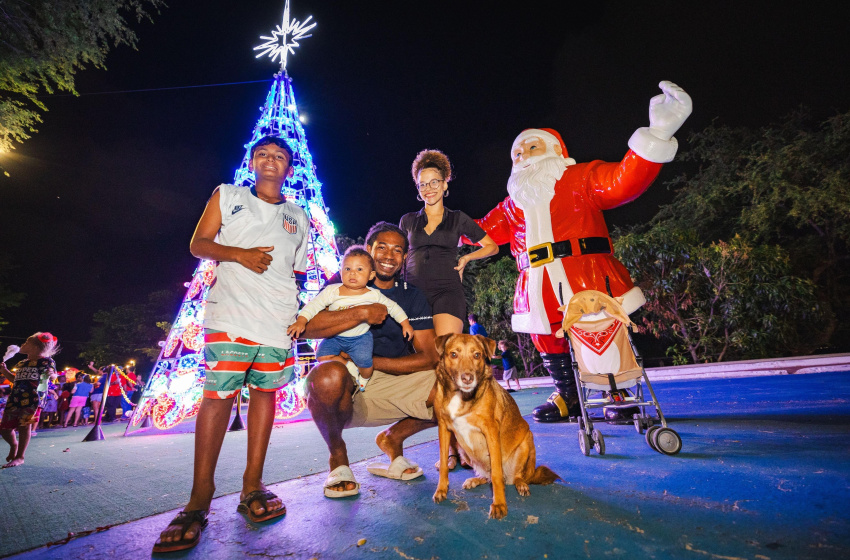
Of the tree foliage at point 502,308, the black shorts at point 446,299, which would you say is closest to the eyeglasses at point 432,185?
the black shorts at point 446,299

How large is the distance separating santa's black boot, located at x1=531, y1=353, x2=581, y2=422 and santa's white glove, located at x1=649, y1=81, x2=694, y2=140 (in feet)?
7.40

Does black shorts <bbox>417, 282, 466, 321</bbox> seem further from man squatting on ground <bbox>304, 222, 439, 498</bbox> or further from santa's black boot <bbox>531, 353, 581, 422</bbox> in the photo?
santa's black boot <bbox>531, 353, 581, 422</bbox>

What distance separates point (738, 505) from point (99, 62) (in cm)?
940

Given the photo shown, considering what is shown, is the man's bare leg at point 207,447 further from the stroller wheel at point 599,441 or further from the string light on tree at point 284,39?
the string light on tree at point 284,39

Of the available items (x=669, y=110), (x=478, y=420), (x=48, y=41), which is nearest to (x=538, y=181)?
(x=669, y=110)

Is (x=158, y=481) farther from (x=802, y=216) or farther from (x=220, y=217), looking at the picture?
(x=802, y=216)

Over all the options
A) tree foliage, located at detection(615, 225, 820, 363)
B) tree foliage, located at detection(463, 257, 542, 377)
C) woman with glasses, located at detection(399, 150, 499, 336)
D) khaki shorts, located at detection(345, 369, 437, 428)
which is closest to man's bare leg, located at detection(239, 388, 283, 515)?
khaki shorts, located at detection(345, 369, 437, 428)

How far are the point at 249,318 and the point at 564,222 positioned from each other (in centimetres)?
300

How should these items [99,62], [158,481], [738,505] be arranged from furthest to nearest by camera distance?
[99,62]
[158,481]
[738,505]

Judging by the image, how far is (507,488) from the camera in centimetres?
215

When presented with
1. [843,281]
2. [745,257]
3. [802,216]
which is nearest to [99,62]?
[745,257]

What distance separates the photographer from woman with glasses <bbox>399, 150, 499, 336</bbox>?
3.14 m

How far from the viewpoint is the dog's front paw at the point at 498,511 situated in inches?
66.0

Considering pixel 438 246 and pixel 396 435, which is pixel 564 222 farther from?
pixel 396 435
